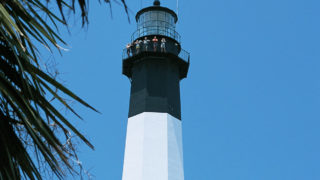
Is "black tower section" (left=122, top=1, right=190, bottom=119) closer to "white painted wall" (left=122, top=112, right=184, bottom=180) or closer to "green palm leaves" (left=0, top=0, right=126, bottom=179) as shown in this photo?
"white painted wall" (left=122, top=112, right=184, bottom=180)

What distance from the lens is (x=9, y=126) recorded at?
2.47 meters

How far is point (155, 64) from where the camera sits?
805 inches

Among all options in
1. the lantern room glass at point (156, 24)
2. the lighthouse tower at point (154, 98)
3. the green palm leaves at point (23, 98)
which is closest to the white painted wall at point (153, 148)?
the lighthouse tower at point (154, 98)

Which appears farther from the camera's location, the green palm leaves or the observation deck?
the observation deck

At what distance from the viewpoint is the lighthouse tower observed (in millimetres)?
17312

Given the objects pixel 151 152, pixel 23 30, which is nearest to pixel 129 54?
pixel 151 152

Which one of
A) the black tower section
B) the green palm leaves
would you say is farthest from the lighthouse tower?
the green palm leaves

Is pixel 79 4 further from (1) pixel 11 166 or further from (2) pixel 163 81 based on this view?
(2) pixel 163 81

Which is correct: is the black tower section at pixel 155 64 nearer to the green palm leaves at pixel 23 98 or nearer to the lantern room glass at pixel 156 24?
the lantern room glass at pixel 156 24

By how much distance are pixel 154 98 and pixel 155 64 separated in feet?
6.37

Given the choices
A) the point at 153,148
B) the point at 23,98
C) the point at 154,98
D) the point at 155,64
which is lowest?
the point at 23,98

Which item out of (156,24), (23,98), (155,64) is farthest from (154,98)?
(23,98)

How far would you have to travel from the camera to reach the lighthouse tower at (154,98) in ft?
56.8

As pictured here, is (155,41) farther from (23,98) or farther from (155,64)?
(23,98)
